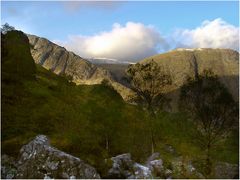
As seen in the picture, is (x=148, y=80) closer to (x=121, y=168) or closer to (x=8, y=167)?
(x=121, y=168)

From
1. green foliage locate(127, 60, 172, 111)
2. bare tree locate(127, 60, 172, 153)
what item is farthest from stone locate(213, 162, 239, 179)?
green foliage locate(127, 60, 172, 111)

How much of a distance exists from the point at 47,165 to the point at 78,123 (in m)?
31.3

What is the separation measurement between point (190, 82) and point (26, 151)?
45648 millimetres

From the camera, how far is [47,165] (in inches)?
1168

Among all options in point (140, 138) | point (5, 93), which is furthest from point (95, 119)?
point (5, 93)

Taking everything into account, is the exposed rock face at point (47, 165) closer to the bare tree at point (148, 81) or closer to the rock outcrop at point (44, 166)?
the rock outcrop at point (44, 166)

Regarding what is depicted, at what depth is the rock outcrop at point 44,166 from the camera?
29484mm

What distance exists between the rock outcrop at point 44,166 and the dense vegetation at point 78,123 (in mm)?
1936

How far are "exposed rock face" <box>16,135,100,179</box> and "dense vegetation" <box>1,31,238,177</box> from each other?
85.8 inches

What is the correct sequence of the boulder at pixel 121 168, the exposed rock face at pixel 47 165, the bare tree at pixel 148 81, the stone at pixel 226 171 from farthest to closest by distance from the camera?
the bare tree at pixel 148 81
the stone at pixel 226 171
the boulder at pixel 121 168
the exposed rock face at pixel 47 165

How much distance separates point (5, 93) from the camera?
126 ft

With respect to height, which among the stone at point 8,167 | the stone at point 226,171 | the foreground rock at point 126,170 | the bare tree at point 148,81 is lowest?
the stone at point 226,171

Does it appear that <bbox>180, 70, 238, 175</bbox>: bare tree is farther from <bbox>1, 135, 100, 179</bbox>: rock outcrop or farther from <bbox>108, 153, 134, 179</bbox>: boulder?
<bbox>1, 135, 100, 179</bbox>: rock outcrop

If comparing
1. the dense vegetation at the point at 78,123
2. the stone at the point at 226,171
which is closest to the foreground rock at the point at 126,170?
the dense vegetation at the point at 78,123
